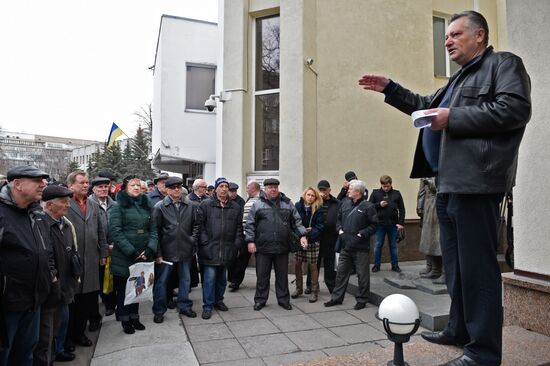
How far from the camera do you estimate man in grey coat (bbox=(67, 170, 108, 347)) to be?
4812 millimetres

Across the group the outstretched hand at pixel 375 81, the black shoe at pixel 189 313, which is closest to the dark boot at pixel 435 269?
the black shoe at pixel 189 313

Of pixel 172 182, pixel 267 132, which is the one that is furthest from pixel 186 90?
pixel 172 182

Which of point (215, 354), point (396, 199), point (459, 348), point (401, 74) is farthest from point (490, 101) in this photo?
point (401, 74)

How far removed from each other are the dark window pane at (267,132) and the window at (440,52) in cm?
445

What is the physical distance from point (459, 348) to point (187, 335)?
3590 millimetres

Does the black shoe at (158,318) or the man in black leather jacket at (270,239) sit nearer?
the black shoe at (158,318)

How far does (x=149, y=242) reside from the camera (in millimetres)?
5441

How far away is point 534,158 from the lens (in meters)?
3.15

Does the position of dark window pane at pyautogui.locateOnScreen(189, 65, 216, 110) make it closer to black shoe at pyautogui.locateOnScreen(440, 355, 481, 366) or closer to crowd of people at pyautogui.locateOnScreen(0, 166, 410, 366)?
crowd of people at pyautogui.locateOnScreen(0, 166, 410, 366)

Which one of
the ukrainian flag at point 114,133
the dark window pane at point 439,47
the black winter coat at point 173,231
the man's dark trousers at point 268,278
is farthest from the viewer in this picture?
the ukrainian flag at point 114,133

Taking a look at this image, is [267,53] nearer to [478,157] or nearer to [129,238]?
[129,238]

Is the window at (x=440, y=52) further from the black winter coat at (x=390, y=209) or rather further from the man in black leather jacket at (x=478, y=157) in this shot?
the man in black leather jacket at (x=478, y=157)

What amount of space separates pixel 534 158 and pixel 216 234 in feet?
14.4

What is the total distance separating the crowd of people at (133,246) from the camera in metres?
3.09
